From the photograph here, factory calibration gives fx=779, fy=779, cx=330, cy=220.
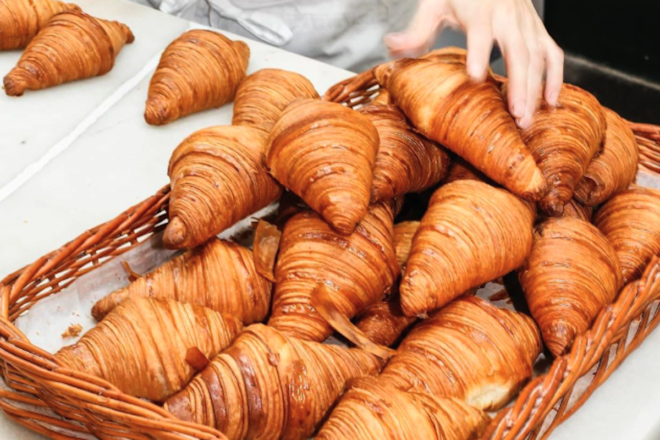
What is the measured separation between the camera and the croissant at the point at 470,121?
75 centimetres

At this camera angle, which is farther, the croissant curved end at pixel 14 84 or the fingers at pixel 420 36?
the croissant curved end at pixel 14 84

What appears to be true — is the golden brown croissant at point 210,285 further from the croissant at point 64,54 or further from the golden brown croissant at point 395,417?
the croissant at point 64,54

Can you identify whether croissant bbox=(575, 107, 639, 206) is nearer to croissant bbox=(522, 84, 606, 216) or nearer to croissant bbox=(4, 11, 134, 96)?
croissant bbox=(522, 84, 606, 216)

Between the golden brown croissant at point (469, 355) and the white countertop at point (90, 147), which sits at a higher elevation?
the golden brown croissant at point (469, 355)

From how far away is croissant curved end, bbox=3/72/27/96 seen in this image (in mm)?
1171

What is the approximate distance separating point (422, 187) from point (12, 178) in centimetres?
59

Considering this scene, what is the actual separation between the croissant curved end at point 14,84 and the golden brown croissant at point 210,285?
0.55 meters

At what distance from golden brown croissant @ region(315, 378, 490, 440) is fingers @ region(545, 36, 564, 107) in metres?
0.36

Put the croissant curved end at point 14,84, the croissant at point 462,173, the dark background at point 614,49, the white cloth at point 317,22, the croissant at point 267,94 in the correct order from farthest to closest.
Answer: the dark background at point 614,49 < the white cloth at point 317,22 < the croissant curved end at point 14,84 < the croissant at point 267,94 < the croissant at point 462,173

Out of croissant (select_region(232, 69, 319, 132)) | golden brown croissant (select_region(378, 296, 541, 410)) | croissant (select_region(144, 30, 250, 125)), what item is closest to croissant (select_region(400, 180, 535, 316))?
golden brown croissant (select_region(378, 296, 541, 410))

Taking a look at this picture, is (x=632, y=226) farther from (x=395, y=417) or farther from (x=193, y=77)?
(x=193, y=77)

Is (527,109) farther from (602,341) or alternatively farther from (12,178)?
(12,178)

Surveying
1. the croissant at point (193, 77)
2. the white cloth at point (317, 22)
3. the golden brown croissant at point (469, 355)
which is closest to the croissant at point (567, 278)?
the golden brown croissant at point (469, 355)

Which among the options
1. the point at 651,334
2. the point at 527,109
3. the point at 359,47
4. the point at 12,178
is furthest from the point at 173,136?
the point at 651,334
